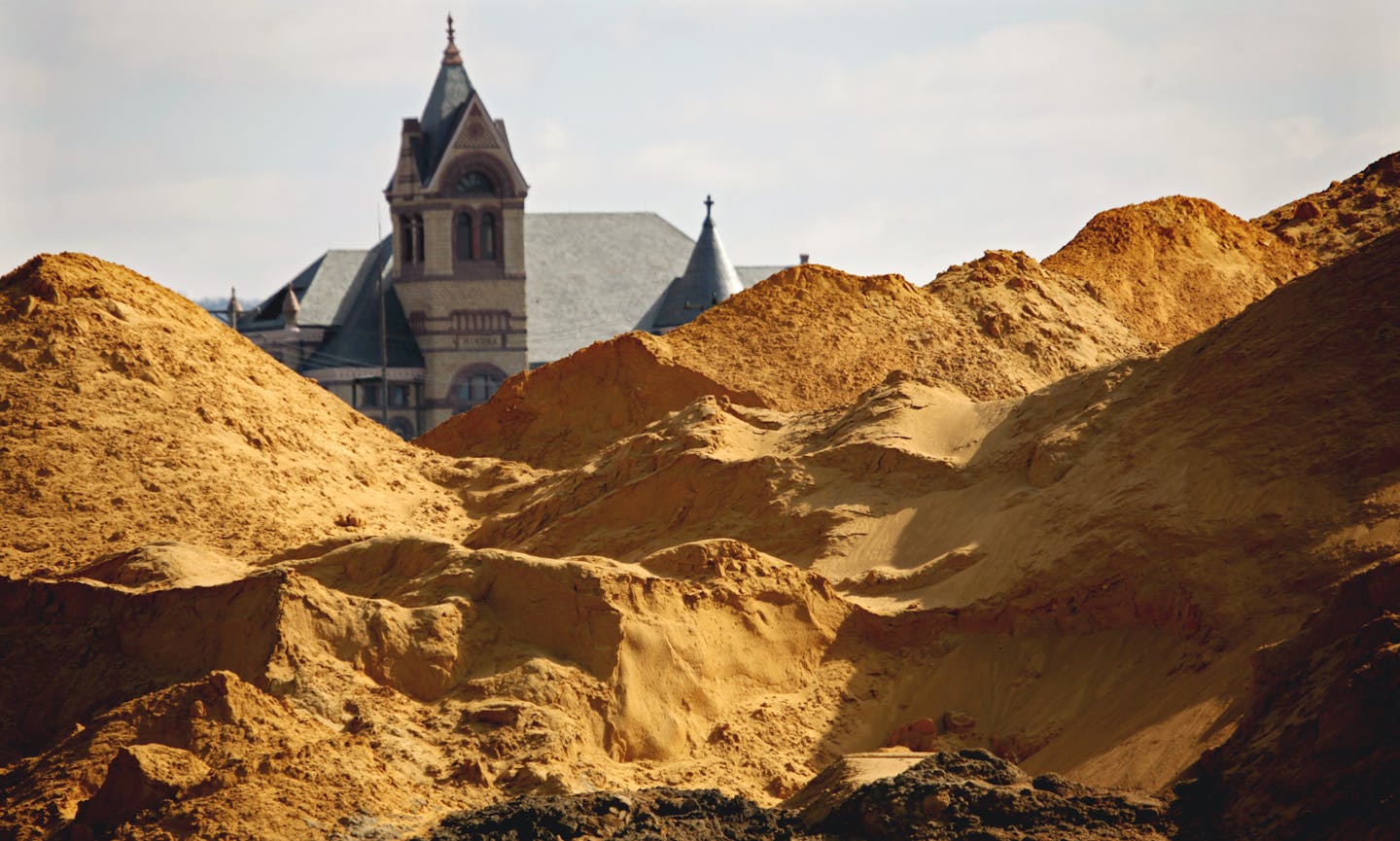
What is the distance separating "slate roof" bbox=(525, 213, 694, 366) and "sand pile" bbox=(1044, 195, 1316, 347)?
44.1 meters

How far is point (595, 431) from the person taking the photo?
29625 millimetres

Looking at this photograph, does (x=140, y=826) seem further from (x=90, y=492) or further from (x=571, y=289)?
(x=571, y=289)

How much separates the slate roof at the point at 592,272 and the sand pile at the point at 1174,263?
1734 inches

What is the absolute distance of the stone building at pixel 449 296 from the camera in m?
76.8

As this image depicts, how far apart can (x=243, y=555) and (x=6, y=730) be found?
16.9ft

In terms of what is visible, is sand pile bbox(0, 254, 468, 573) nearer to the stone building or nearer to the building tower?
the stone building

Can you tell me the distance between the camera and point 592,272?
83.2 metres

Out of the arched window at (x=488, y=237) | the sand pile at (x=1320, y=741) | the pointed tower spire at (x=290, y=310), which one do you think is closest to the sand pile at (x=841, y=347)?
the sand pile at (x=1320, y=741)

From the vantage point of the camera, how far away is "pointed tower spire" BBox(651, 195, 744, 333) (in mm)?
78875

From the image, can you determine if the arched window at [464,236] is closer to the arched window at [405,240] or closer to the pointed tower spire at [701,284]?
the arched window at [405,240]

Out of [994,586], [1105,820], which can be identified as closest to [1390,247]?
[994,586]

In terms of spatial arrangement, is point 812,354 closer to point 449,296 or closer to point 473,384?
point 473,384

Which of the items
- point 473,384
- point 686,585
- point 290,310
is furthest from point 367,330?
point 686,585

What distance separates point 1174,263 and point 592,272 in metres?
50.0
